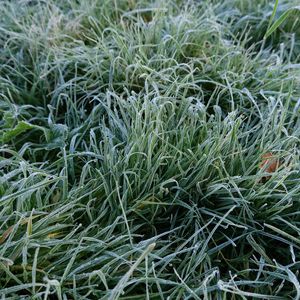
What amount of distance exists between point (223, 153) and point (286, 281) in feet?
1.24

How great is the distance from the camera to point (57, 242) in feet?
3.95

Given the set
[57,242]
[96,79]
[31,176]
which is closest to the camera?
[57,242]

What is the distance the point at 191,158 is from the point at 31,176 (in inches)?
17.0

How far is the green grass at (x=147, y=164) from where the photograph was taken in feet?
3.95

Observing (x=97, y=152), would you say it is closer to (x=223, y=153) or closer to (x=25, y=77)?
(x=223, y=153)

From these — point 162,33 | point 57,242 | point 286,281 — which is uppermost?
point 162,33

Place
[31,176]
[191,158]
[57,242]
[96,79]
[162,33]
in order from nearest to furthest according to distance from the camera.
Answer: [57,242] → [31,176] → [191,158] → [96,79] → [162,33]

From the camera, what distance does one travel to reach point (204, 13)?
2.04 metres

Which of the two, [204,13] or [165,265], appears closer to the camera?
[165,265]

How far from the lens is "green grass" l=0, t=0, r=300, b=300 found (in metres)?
1.20

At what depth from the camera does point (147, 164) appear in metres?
1.39

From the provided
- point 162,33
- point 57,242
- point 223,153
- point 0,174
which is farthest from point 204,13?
point 57,242

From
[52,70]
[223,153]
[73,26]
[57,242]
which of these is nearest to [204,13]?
[73,26]

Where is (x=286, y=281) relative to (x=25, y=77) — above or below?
below
